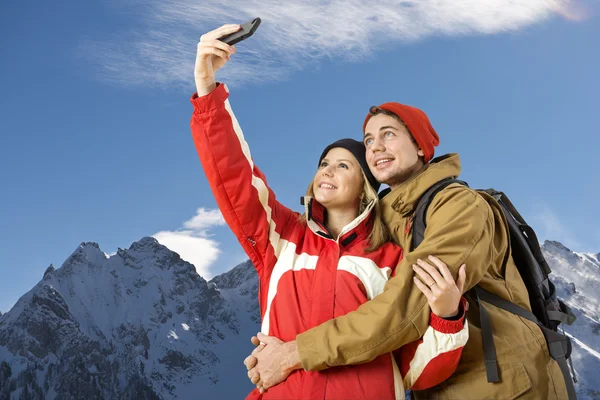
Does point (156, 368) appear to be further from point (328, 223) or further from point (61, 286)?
point (328, 223)

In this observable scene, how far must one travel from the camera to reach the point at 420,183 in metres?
4.39

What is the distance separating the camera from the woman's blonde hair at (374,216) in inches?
175

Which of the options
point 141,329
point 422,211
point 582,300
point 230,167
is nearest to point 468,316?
point 422,211

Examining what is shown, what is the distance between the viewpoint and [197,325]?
606 feet

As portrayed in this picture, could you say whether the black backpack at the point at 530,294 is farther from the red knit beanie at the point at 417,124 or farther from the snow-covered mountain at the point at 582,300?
the snow-covered mountain at the point at 582,300

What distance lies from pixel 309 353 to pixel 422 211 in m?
1.25

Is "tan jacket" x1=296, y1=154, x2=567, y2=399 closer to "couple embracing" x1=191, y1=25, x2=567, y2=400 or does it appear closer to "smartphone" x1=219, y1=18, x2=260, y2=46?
"couple embracing" x1=191, y1=25, x2=567, y2=400

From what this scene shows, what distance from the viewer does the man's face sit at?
4.71 metres

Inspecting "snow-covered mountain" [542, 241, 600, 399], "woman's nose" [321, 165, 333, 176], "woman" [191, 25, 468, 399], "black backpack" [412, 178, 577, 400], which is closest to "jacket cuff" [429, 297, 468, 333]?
"woman" [191, 25, 468, 399]

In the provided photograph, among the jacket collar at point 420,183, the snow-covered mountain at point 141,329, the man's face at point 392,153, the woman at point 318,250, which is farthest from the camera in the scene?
the snow-covered mountain at point 141,329

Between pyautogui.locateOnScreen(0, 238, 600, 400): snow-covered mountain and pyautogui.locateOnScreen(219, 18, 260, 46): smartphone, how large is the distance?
161 m

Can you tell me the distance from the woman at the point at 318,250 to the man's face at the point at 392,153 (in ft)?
0.47

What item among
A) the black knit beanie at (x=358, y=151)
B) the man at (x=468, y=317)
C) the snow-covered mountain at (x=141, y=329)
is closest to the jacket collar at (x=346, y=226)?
the man at (x=468, y=317)

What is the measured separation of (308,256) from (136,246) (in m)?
197
